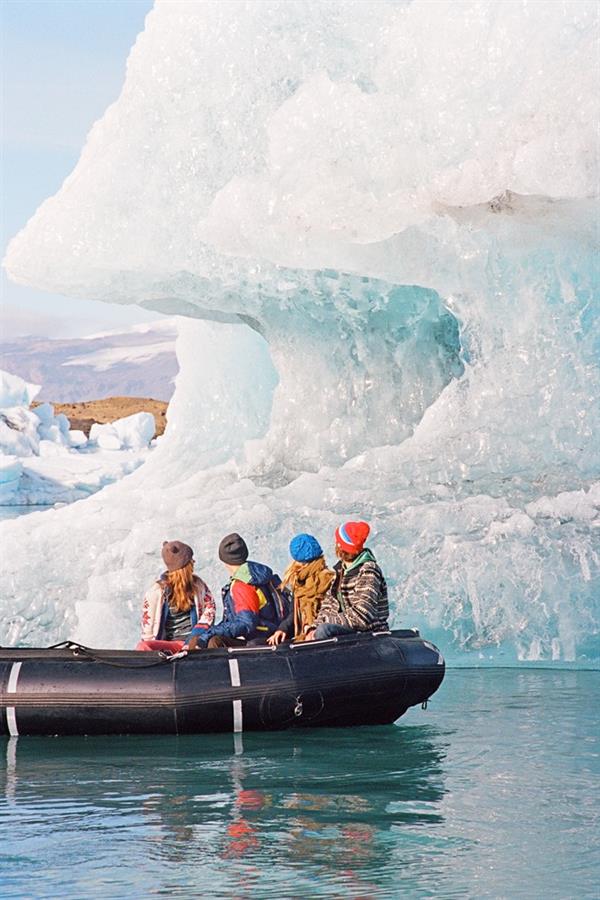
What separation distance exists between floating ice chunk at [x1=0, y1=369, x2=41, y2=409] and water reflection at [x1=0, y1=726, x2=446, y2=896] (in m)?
43.2

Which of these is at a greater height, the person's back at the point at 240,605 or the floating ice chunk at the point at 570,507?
the floating ice chunk at the point at 570,507

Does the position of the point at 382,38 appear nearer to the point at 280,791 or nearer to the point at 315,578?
the point at 315,578

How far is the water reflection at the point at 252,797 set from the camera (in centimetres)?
644

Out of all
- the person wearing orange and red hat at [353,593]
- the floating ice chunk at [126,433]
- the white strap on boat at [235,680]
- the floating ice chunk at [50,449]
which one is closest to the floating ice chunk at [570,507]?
the person wearing orange and red hat at [353,593]

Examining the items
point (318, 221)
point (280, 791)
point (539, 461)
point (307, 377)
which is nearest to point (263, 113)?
point (318, 221)

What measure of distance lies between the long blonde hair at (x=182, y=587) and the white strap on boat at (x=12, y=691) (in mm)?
1146

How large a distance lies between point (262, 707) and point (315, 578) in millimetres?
966

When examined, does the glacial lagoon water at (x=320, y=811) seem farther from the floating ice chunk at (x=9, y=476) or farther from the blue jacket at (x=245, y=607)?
the floating ice chunk at (x=9, y=476)

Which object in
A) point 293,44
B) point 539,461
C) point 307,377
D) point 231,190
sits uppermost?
point 293,44

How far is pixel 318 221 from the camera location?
13.4m

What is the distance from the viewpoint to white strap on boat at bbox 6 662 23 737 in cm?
967

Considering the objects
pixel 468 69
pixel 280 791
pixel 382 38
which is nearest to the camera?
pixel 280 791

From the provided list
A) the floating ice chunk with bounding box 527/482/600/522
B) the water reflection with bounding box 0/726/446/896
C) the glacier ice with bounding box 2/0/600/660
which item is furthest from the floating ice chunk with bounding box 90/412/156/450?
the water reflection with bounding box 0/726/446/896

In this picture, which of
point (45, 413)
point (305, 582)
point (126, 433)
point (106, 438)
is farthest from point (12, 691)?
point (126, 433)
